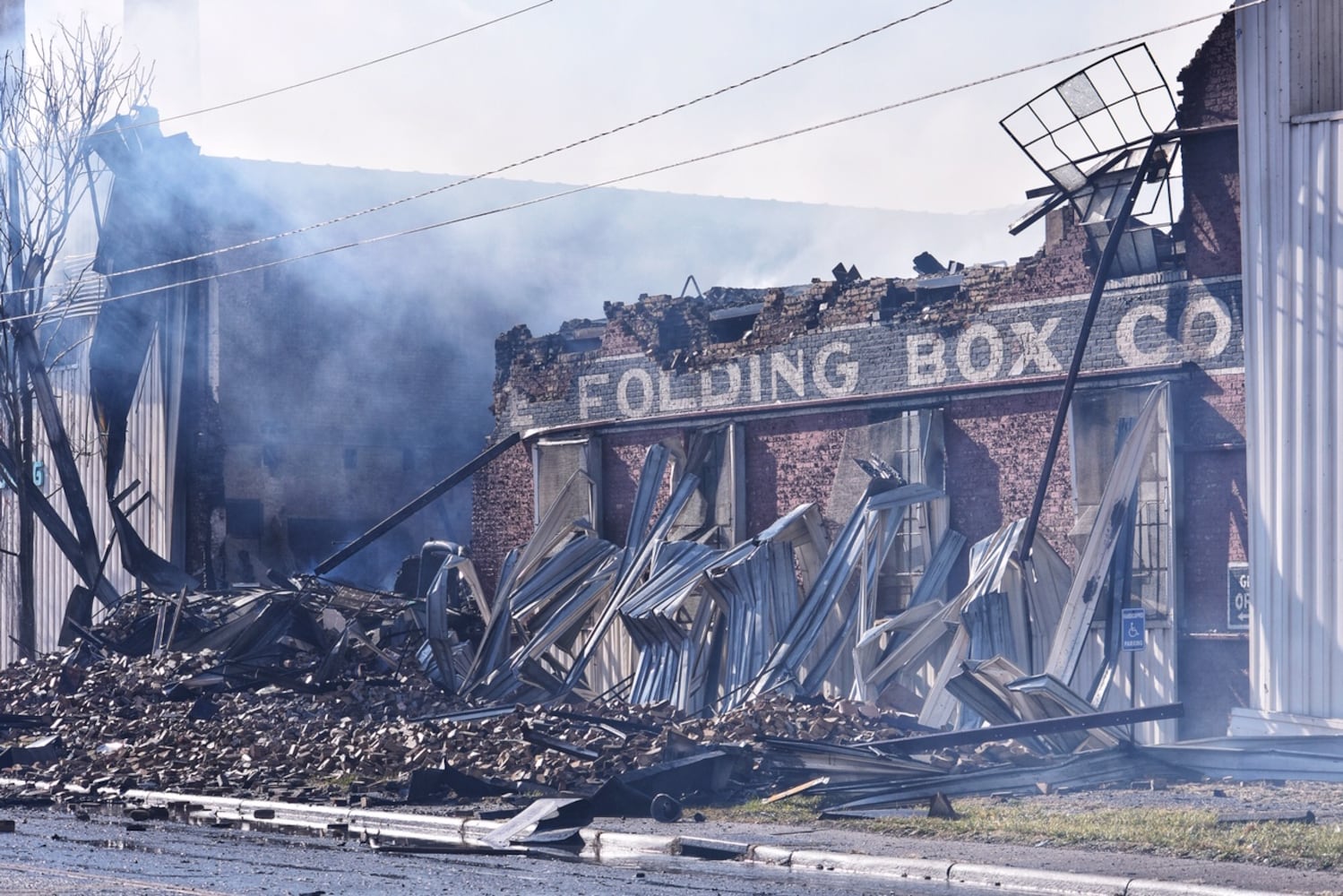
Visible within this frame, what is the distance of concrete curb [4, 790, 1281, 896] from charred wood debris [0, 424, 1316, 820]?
53 cm

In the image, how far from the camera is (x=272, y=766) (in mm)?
15367

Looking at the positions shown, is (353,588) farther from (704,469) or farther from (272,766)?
(272,766)

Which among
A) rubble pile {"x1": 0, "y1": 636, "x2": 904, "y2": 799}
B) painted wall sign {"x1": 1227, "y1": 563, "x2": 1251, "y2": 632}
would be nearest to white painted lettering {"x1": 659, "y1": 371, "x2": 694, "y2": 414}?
rubble pile {"x1": 0, "y1": 636, "x2": 904, "y2": 799}

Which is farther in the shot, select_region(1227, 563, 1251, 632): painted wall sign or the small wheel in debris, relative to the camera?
select_region(1227, 563, 1251, 632): painted wall sign

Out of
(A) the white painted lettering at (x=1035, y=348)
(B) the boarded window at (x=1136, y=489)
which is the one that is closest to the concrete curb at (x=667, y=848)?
(B) the boarded window at (x=1136, y=489)

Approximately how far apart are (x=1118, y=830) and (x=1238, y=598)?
682cm

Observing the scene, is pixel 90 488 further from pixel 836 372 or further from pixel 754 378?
pixel 836 372

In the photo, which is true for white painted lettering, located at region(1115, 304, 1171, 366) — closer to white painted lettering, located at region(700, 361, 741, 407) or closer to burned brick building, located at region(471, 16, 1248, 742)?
burned brick building, located at region(471, 16, 1248, 742)

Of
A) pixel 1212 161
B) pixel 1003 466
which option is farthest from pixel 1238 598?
pixel 1212 161

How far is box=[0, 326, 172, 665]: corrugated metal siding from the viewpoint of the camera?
29406 mm

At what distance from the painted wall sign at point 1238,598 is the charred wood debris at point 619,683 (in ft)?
4.24

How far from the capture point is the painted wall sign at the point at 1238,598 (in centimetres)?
1616

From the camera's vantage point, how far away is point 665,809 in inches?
472

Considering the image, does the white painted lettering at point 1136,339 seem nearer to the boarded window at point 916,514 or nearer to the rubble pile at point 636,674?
the rubble pile at point 636,674
